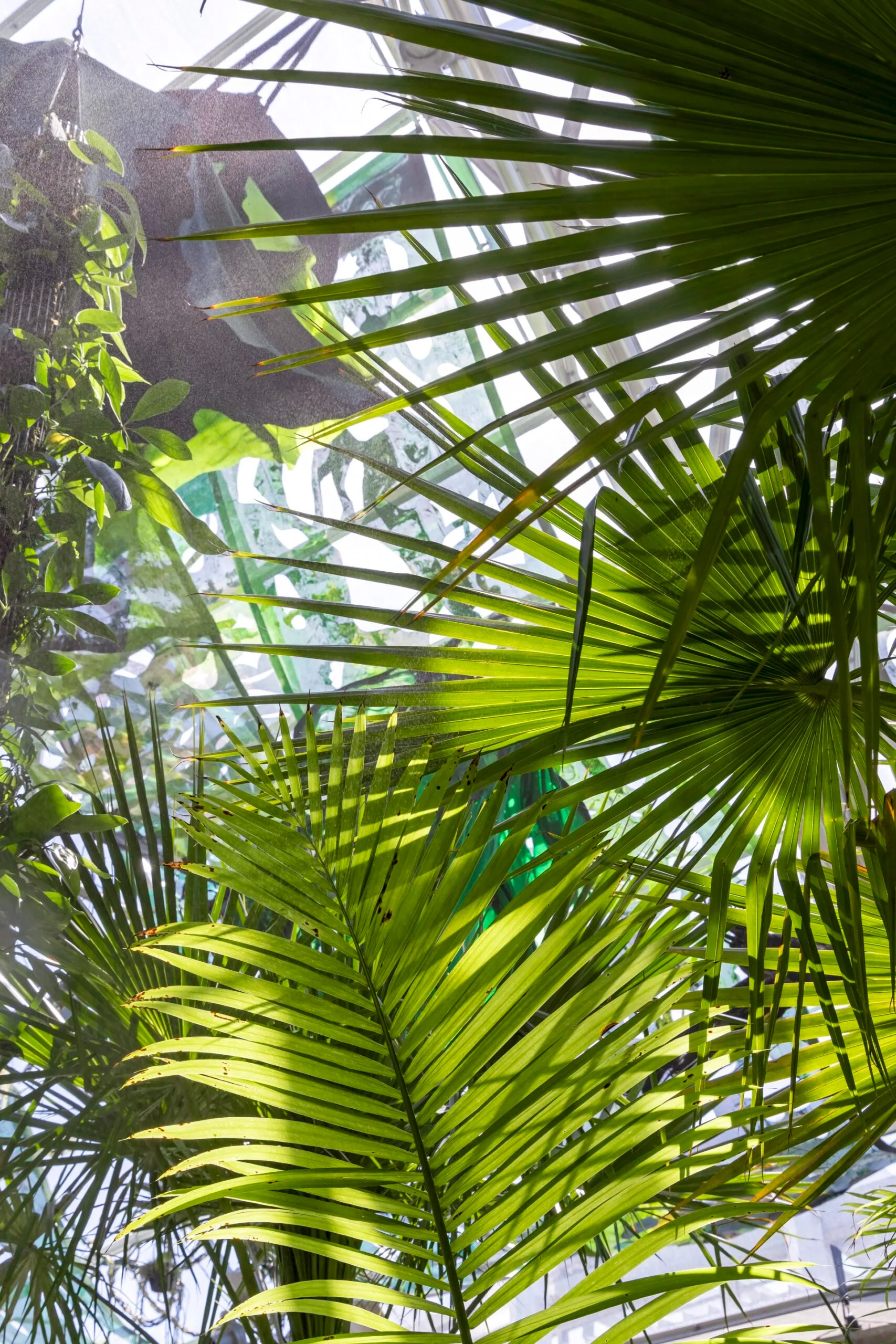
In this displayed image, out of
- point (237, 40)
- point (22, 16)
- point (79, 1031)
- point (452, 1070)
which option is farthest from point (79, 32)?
point (452, 1070)

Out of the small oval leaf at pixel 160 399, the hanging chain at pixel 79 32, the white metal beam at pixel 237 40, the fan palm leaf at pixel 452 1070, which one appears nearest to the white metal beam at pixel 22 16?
the hanging chain at pixel 79 32

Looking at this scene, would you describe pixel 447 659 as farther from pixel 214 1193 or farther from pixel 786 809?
pixel 214 1193

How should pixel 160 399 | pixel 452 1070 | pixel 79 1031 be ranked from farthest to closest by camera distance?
pixel 160 399 < pixel 79 1031 < pixel 452 1070

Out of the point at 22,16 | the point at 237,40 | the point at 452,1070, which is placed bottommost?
the point at 452,1070

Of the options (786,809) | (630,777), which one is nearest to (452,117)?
(630,777)

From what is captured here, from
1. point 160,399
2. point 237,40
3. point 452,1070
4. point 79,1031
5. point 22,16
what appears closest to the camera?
point 452,1070

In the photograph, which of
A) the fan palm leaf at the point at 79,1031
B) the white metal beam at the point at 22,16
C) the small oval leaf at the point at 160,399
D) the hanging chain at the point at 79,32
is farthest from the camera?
the hanging chain at the point at 79,32

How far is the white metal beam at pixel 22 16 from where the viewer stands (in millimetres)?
2828

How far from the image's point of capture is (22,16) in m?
2.92

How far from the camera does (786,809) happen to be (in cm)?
114

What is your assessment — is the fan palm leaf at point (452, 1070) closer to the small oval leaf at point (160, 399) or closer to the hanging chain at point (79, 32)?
the small oval leaf at point (160, 399)

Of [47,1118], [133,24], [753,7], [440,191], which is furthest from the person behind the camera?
[440,191]

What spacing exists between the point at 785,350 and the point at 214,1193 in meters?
0.70

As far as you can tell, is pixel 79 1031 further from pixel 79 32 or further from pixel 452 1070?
pixel 79 32
